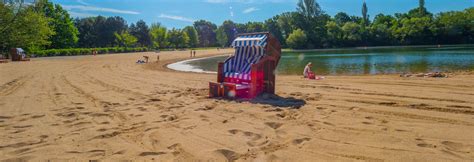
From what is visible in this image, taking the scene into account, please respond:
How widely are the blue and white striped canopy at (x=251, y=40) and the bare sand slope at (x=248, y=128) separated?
1482 millimetres

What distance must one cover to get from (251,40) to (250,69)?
83cm

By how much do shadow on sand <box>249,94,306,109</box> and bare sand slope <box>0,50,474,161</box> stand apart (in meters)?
0.03

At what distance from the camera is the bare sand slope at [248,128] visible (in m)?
4.18

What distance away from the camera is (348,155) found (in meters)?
4.01

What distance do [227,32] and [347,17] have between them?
49.9 m

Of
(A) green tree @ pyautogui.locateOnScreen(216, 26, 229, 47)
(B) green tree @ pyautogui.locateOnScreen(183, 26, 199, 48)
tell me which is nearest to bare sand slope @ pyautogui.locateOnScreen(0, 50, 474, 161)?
(B) green tree @ pyautogui.locateOnScreen(183, 26, 199, 48)

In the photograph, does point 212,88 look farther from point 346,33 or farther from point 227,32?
point 227,32

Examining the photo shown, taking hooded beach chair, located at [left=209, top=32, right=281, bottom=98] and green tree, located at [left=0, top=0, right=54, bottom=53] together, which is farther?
green tree, located at [left=0, top=0, right=54, bottom=53]

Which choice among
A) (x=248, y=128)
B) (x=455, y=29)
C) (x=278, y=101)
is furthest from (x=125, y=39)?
(x=248, y=128)

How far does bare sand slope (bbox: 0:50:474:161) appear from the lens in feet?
13.7

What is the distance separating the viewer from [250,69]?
898cm

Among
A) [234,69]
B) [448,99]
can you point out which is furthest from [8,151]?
[448,99]

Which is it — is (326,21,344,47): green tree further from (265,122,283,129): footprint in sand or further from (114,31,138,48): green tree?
(265,122,283,129): footprint in sand

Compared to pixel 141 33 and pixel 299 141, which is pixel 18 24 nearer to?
pixel 299 141
